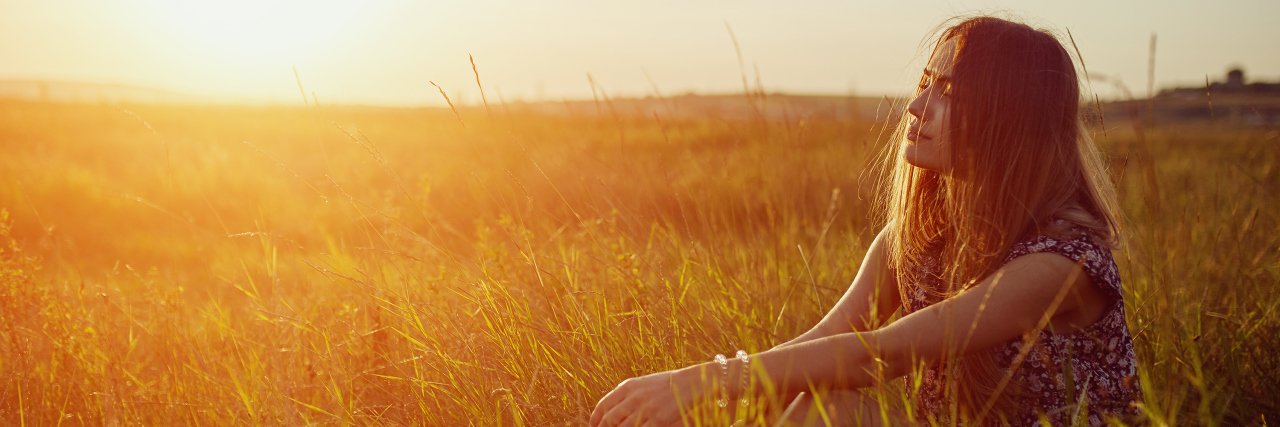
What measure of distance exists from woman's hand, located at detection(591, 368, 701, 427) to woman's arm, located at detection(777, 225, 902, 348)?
0.49 metres

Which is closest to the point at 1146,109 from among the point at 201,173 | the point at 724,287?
the point at 724,287

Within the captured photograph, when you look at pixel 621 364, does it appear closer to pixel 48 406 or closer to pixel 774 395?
pixel 774 395

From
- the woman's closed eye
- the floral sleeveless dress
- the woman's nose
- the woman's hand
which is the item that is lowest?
the floral sleeveless dress

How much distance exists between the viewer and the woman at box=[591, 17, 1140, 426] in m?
1.32

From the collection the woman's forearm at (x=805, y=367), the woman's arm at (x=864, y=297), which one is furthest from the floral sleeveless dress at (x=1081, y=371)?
the woman's arm at (x=864, y=297)

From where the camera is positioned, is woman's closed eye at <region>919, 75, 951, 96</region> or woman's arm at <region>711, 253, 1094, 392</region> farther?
woman's closed eye at <region>919, 75, 951, 96</region>

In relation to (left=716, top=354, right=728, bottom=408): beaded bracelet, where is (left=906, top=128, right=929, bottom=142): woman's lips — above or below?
above

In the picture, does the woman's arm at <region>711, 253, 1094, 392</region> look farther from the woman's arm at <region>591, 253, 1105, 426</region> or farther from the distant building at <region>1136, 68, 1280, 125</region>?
the distant building at <region>1136, 68, 1280, 125</region>

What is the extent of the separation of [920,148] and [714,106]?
2030 mm

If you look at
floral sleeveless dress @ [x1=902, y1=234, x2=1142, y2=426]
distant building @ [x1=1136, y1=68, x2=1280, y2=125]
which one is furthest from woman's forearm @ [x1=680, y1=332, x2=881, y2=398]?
distant building @ [x1=1136, y1=68, x2=1280, y2=125]

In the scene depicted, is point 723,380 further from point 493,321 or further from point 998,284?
point 493,321

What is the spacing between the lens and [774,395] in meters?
1.37

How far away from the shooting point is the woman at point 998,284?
51.9 inches

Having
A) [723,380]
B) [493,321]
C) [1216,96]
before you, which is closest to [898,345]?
[723,380]
